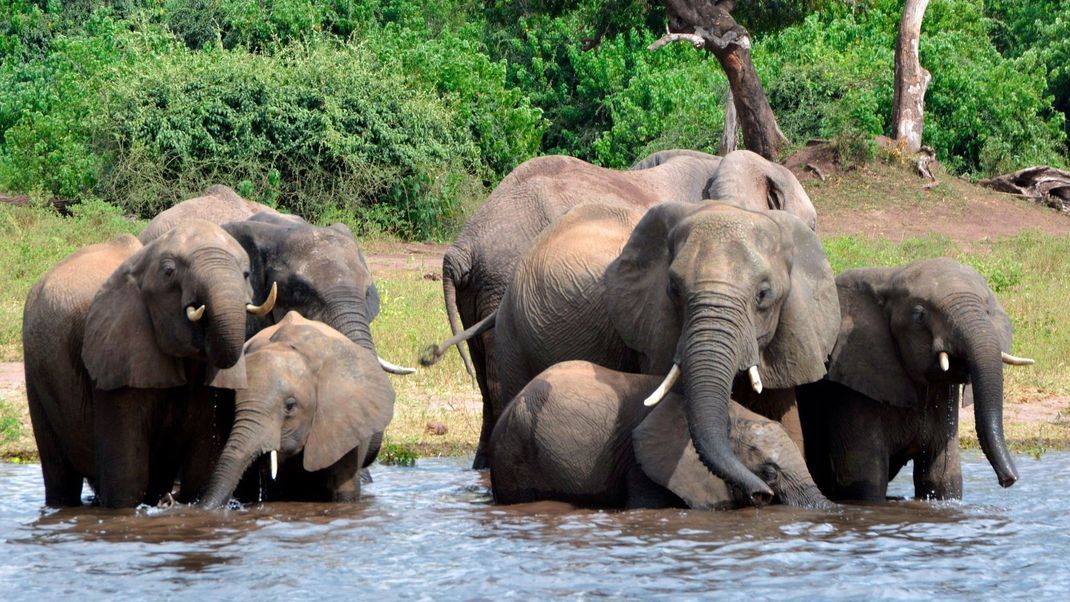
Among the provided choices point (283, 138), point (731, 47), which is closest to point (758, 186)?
point (283, 138)

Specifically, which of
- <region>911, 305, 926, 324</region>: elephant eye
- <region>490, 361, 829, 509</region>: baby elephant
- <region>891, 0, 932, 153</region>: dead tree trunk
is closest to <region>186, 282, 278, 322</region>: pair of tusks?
<region>490, 361, 829, 509</region>: baby elephant

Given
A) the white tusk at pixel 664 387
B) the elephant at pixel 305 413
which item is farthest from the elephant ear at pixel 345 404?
the white tusk at pixel 664 387

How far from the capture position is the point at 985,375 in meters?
6.81

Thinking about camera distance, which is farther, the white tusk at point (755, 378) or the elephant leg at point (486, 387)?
the elephant leg at point (486, 387)

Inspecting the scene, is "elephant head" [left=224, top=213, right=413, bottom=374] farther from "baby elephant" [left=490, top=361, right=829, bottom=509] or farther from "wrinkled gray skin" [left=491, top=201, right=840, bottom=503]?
"baby elephant" [left=490, top=361, right=829, bottom=509]

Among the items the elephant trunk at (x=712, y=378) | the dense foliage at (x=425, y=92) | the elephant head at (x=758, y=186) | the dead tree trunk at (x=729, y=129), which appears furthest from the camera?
the dead tree trunk at (x=729, y=129)

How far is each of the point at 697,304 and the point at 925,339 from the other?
48.7 inches

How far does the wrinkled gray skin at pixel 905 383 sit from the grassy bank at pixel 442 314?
2.39m

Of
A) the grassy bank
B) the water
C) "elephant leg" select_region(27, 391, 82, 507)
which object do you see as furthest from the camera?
the grassy bank

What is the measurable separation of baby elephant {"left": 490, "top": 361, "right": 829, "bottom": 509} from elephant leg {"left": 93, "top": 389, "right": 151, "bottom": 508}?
1510 millimetres

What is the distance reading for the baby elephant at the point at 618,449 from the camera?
6867mm

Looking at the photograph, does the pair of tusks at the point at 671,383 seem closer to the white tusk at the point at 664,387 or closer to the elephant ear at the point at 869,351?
the white tusk at the point at 664,387

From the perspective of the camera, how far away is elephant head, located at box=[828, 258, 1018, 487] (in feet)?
22.6

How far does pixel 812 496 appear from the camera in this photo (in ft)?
22.8
